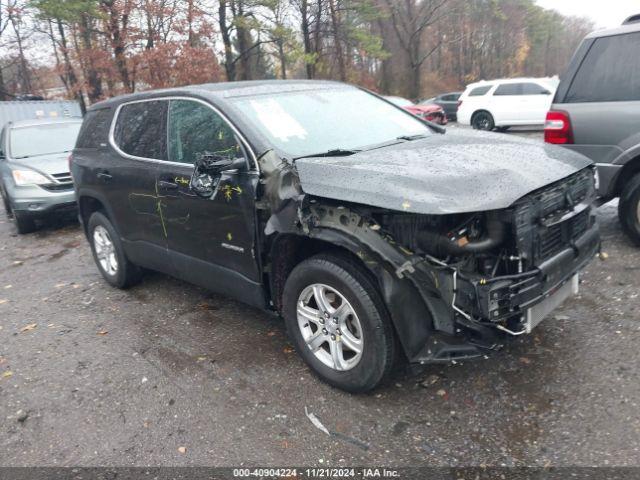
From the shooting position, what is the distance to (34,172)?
823 centimetres

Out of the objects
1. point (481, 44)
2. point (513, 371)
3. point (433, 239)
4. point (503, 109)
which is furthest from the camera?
point (481, 44)

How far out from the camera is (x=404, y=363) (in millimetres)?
3434

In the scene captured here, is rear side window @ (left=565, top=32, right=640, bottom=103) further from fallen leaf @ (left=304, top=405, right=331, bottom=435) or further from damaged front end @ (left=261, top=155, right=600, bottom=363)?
fallen leaf @ (left=304, top=405, right=331, bottom=435)

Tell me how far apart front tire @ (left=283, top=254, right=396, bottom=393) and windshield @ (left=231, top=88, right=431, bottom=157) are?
0.85m

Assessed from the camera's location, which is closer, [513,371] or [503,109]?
[513,371]

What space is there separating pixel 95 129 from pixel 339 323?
3483 millimetres

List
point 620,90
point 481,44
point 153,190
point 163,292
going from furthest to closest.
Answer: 1. point 481,44
2. point 163,292
3. point 620,90
4. point 153,190

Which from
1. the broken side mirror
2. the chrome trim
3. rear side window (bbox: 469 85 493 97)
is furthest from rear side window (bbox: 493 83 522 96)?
the broken side mirror

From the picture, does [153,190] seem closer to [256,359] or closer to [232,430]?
[256,359]

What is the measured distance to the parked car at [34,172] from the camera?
8102mm

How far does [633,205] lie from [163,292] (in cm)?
461

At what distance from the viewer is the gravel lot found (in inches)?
108

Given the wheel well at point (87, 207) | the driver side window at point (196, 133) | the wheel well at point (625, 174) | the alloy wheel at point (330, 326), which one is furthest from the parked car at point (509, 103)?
the alloy wheel at point (330, 326)

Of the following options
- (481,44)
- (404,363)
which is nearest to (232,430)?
(404,363)
